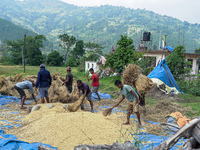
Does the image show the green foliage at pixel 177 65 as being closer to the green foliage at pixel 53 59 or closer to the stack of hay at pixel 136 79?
the stack of hay at pixel 136 79

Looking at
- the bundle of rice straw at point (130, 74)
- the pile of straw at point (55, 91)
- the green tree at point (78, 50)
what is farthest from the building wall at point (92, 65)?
the green tree at point (78, 50)

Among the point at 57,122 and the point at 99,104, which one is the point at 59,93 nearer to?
the point at 99,104

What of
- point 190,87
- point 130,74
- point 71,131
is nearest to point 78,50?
point 190,87

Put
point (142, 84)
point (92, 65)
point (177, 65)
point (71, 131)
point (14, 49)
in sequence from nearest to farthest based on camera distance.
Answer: point (71, 131), point (142, 84), point (177, 65), point (92, 65), point (14, 49)

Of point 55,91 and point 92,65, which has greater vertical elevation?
point 92,65

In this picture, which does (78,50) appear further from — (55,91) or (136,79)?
(136,79)

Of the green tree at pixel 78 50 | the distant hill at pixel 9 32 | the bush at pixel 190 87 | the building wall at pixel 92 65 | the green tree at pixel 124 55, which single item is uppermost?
the distant hill at pixel 9 32

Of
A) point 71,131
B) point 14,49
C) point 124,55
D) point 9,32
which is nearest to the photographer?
point 71,131

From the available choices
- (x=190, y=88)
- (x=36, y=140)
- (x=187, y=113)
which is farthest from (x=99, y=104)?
(x=190, y=88)

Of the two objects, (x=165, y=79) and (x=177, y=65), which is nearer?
(x=165, y=79)

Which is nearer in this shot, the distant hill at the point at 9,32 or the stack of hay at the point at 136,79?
the stack of hay at the point at 136,79

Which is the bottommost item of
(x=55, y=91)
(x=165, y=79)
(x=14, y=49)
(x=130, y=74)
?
(x=55, y=91)

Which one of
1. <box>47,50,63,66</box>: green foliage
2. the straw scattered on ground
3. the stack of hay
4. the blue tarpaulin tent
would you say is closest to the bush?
the blue tarpaulin tent

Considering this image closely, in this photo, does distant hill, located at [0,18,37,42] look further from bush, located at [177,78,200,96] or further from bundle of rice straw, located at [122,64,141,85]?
bundle of rice straw, located at [122,64,141,85]
